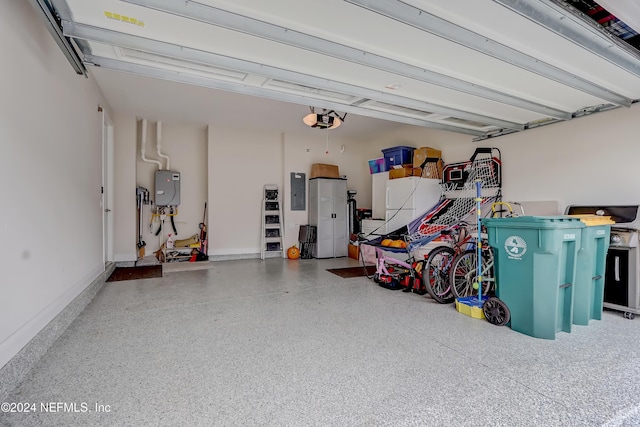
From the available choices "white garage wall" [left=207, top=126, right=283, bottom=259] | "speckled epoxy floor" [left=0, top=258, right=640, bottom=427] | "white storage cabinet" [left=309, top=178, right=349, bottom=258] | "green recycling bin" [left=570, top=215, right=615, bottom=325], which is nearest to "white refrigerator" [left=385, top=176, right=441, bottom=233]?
"white storage cabinet" [left=309, top=178, right=349, bottom=258]

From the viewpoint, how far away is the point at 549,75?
283 centimetres

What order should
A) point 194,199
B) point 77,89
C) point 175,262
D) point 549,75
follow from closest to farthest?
point 549,75, point 77,89, point 175,262, point 194,199

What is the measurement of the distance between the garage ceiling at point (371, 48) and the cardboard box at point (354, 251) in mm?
3964

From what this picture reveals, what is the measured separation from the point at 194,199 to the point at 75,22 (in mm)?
5108

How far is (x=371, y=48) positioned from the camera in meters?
2.45

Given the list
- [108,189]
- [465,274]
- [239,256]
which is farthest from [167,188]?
[465,274]

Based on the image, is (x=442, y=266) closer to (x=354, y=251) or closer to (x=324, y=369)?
(x=324, y=369)

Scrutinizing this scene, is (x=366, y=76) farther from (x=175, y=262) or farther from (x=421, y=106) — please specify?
(x=175, y=262)

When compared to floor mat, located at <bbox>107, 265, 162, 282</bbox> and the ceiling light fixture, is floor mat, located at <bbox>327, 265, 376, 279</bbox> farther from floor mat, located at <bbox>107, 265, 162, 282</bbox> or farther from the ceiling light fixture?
floor mat, located at <bbox>107, 265, 162, 282</bbox>

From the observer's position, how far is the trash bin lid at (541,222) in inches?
101

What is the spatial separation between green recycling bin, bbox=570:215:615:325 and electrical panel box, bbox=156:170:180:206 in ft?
21.8

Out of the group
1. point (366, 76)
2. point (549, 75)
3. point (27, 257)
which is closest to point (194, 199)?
point (27, 257)

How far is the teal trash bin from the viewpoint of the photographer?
2.60m

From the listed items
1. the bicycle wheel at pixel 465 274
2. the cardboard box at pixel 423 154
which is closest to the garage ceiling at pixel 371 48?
the bicycle wheel at pixel 465 274
